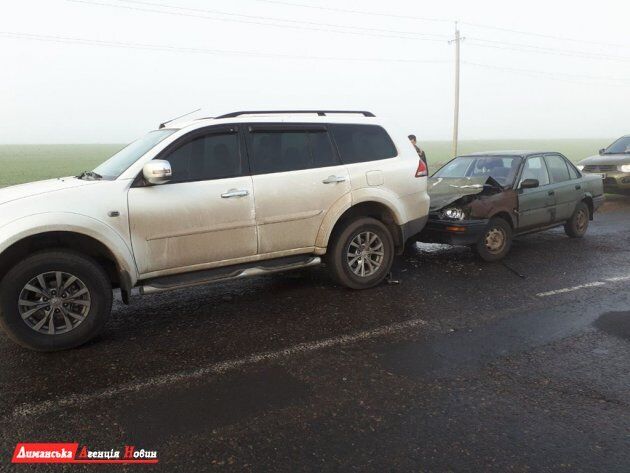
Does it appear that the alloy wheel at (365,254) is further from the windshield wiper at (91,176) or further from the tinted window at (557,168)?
the tinted window at (557,168)

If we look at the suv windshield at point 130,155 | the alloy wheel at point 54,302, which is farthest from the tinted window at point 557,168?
the alloy wheel at point 54,302

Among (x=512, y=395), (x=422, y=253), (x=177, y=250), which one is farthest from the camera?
(x=422, y=253)

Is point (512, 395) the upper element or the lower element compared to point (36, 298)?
lower

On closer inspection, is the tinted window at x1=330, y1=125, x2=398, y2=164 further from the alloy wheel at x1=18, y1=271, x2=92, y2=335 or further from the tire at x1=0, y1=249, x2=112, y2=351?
the alloy wheel at x1=18, y1=271, x2=92, y2=335

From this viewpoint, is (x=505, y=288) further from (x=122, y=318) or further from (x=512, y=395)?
(x=122, y=318)

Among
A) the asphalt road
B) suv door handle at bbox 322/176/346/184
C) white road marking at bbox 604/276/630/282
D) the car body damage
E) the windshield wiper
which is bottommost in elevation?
white road marking at bbox 604/276/630/282

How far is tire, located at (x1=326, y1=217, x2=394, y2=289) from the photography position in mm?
5594

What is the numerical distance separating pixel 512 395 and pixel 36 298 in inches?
151

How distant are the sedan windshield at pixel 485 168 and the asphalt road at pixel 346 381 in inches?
96.2

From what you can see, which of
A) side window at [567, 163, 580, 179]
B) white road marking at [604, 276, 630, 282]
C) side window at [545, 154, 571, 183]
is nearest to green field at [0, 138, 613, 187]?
side window at [545, 154, 571, 183]

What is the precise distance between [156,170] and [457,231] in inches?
168

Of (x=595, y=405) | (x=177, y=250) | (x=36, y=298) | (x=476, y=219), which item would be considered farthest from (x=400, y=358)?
(x=476, y=219)

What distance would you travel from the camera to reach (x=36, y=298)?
13.4 ft

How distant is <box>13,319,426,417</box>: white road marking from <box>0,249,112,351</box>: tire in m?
0.88
